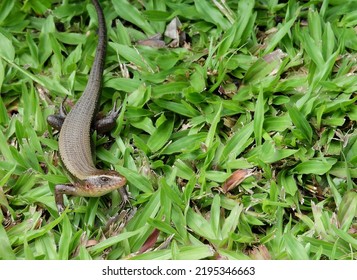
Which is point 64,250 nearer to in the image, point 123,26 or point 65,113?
point 65,113

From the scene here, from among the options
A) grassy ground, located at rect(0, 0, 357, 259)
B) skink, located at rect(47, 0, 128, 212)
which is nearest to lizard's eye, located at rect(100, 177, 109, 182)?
skink, located at rect(47, 0, 128, 212)

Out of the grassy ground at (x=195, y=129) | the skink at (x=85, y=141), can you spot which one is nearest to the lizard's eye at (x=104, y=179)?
the skink at (x=85, y=141)

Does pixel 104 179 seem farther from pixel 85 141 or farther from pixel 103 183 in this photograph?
pixel 85 141

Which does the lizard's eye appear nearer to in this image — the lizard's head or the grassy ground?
the lizard's head

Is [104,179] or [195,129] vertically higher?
[195,129]

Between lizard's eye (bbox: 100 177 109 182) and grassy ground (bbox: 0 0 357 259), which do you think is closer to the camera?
grassy ground (bbox: 0 0 357 259)

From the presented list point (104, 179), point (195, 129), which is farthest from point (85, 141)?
point (195, 129)
